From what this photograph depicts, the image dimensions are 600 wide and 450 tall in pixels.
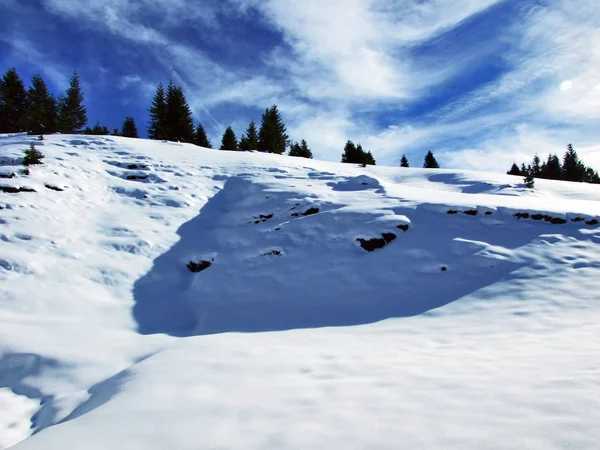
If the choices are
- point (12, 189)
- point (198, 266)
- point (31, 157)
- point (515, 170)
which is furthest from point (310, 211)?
point (515, 170)

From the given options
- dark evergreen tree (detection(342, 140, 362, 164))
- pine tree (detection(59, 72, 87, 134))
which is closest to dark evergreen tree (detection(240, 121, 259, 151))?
dark evergreen tree (detection(342, 140, 362, 164))

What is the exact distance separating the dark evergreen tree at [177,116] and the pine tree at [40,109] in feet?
45.4

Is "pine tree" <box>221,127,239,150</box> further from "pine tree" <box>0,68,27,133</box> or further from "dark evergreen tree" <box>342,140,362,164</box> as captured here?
"pine tree" <box>0,68,27,133</box>

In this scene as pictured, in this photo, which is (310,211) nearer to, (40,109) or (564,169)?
(40,109)

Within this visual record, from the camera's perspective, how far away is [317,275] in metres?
9.21

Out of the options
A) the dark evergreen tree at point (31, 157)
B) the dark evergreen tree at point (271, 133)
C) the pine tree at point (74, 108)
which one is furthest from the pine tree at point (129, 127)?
the dark evergreen tree at point (31, 157)

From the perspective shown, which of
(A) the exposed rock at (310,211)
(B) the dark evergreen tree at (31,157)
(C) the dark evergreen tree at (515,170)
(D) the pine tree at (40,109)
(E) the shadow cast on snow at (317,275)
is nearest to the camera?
(E) the shadow cast on snow at (317,275)

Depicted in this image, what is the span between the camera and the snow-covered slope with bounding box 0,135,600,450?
2.90 metres

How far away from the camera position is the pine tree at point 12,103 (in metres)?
36.2

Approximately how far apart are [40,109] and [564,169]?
244 feet

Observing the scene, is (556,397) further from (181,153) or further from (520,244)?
(181,153)

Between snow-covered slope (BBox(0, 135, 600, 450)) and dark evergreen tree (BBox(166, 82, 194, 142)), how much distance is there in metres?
19.5

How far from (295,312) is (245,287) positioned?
2.05 meters

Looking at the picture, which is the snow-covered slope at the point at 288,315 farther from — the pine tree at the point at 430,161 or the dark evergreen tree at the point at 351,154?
the pine tree at the point at 430,161
